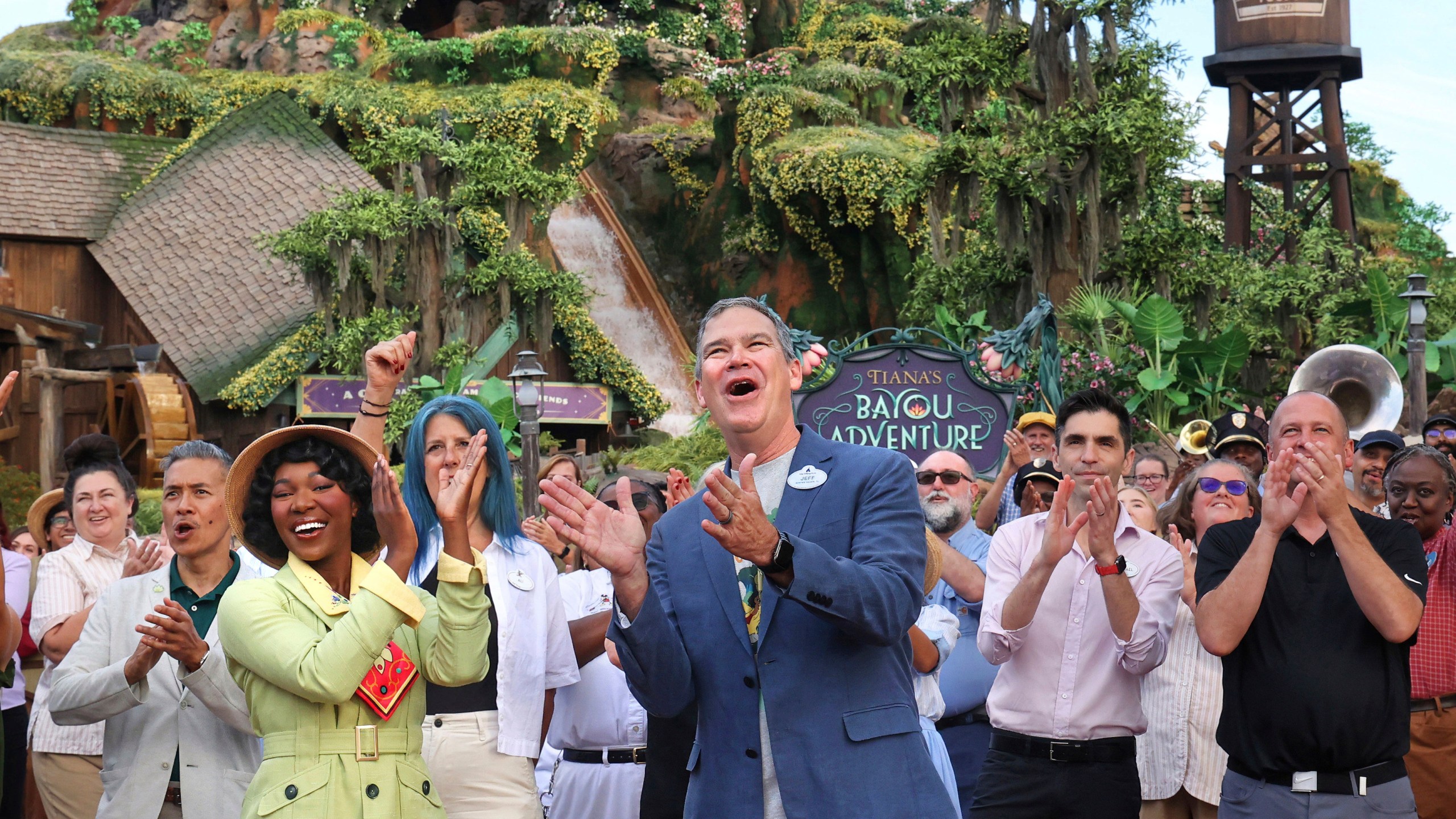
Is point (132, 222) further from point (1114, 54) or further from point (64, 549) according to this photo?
point (64, 549)

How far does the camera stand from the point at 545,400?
26266 millimetres

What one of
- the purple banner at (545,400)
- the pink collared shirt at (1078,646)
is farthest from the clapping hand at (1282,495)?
the purple banner at (545,400)

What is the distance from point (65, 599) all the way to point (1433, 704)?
5.63 m

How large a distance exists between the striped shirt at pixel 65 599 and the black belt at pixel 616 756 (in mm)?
2063

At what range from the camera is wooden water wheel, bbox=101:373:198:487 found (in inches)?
918

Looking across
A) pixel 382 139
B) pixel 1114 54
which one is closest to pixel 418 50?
pixel 382 139

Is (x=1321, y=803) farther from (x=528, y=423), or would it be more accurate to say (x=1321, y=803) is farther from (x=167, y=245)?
(x=167, y=245)

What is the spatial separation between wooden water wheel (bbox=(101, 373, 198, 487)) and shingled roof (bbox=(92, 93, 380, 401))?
0.59 m

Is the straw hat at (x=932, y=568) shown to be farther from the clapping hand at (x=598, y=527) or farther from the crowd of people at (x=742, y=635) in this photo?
the clapping hand at (x=598, y=527)

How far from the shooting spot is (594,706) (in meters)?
5.75

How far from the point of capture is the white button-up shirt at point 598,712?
5.75 m

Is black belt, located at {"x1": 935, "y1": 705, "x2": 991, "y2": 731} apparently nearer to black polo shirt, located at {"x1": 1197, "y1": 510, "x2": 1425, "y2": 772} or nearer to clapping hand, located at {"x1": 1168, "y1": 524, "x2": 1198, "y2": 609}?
clapping hand, located at {"x1": 1168, "y1": 524, "x2": 1198, "y2": 609}

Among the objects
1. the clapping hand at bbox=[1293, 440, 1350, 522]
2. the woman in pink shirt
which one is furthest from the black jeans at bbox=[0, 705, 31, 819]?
the woman in pink shirt

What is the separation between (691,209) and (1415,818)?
29876mm
